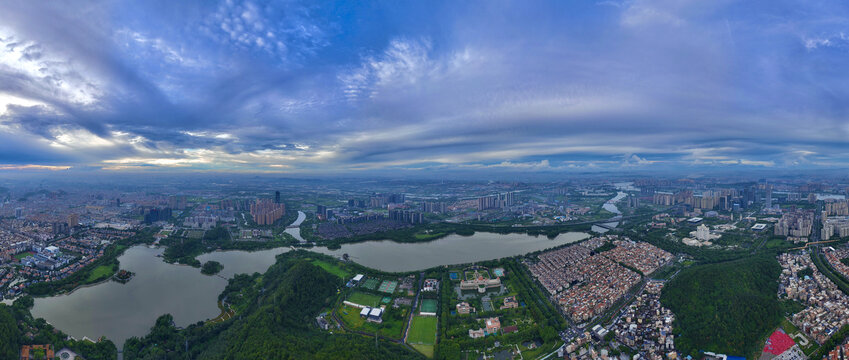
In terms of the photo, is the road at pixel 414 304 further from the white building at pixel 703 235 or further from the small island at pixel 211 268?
the white building at pixel 703 235

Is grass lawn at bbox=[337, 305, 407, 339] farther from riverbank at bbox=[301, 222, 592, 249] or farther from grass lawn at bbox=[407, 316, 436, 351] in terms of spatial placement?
riverbank at bbox=[301, 222, 592, 249]

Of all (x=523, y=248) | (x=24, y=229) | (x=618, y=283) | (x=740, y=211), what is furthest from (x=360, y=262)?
(x=740, y=211)

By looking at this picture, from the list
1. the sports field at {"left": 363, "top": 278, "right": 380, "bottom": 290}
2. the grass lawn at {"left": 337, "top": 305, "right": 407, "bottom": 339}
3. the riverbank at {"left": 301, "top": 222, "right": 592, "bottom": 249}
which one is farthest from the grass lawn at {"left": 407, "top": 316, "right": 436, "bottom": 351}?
the riverbank at {"left": 301, "top": 222, "right": 592, "bottom": 249}

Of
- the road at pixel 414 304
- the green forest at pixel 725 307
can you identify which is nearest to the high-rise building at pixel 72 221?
the road at pixel 414 304

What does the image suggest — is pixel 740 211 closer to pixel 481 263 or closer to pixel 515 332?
pixel 481 263

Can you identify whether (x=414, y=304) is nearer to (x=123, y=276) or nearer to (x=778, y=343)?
(x=778, y=343)

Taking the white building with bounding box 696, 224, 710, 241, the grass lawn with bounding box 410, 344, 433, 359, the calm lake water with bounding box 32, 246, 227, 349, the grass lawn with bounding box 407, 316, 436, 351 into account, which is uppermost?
Answer: the white building with bounding box 696, 224, 710, 241

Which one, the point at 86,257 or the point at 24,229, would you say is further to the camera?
the point at 24,229
